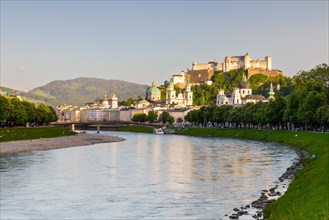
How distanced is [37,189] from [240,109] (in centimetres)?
9657

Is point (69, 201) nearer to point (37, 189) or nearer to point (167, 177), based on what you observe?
point (37, 189)

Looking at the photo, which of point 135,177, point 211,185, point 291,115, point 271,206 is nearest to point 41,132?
point 291,115

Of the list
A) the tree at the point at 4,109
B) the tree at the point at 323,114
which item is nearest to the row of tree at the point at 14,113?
the tree at the point at 4,109

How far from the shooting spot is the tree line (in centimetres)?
8006

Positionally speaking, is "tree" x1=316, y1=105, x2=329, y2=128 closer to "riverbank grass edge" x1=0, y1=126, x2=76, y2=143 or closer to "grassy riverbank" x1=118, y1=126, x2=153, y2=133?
"riverbank grass edge" x1=0, y1=126, x2=76, y2=143

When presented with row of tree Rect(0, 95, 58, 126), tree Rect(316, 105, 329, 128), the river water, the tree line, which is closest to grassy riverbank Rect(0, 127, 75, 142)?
row of tree Rect(0, 95, 58, 126)

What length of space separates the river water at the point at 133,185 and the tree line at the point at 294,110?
2125 cm

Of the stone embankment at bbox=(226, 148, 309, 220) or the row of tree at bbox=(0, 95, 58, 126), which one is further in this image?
the row of tree at bbox=(0, 95, 58, 126)

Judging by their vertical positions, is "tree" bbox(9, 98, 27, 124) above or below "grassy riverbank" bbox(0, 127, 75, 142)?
above

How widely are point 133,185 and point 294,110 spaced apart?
54453mm

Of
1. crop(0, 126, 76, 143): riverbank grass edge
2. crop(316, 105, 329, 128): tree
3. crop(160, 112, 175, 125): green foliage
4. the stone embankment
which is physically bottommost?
the stone embankment

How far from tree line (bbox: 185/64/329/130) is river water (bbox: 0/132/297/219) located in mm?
21254

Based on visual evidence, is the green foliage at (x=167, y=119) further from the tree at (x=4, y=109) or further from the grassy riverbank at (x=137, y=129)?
the tree at (x=4, y=109)

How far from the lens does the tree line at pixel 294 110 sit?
80.1 m
